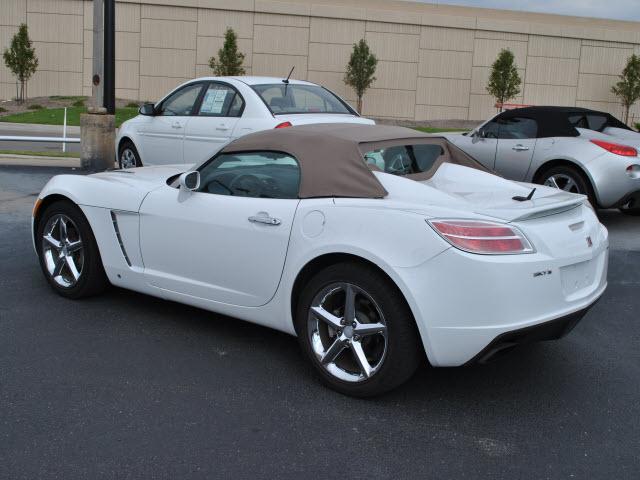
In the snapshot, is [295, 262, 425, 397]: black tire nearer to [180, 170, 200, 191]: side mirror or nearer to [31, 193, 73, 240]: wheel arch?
[180, 170, 200, 191]: side mirror

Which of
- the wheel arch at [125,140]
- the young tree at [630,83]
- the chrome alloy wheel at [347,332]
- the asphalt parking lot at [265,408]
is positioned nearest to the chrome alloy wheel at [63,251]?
the asphalt parking lot at [265,408]

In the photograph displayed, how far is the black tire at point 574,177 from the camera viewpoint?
8.95m

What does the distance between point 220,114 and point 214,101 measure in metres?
0.26

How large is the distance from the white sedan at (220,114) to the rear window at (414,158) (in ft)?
12.8

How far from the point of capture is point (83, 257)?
5.51 meters

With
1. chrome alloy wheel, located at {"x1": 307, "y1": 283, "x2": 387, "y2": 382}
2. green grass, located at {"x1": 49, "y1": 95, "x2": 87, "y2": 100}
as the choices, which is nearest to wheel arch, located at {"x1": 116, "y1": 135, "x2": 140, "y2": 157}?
chrome alloy wheel, located at {"x1": 307, "y1": 283, "x2": 387, "y2": 382}

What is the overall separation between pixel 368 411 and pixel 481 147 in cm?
683

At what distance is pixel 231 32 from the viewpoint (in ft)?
120

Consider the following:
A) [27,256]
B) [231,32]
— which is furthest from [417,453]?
[231,32]

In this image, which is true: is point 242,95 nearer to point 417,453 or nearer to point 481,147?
point 481,147

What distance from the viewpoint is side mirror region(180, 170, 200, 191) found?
484 centimetres

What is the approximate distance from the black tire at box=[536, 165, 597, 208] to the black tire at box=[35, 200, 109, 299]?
5.70 meters

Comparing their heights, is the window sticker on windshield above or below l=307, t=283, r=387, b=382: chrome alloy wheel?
above

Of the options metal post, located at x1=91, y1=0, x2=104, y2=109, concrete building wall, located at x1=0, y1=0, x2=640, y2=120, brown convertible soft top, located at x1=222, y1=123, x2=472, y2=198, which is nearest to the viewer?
brown convertible soft top, located at x1=222, y1=123, x2=472, y2=198
